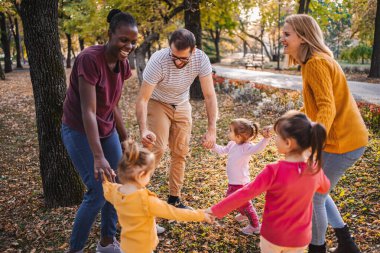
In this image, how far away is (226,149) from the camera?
12.6 ft

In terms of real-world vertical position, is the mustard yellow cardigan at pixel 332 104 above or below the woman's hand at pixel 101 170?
above

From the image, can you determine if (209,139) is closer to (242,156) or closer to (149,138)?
(242,156)

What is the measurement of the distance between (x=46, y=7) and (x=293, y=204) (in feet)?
11.3

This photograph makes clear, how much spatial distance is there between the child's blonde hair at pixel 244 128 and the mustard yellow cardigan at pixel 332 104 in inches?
32.6

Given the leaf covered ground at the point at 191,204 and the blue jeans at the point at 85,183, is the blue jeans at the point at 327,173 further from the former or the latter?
the blue jeans at the point at 85,183

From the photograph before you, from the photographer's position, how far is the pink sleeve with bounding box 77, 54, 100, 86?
8.65 ft

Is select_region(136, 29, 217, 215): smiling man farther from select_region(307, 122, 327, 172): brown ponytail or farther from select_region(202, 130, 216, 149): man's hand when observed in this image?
select_region(307, 122, 327, 172): brown ponytail

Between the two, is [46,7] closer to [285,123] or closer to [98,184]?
[98,184]

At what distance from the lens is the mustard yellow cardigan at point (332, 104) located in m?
2.57

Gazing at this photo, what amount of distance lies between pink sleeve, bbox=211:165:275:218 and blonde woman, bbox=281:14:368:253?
0.67 m

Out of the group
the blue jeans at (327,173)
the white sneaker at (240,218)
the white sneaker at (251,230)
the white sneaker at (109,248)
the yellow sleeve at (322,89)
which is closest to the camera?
the yellow sleeve at (322,89)

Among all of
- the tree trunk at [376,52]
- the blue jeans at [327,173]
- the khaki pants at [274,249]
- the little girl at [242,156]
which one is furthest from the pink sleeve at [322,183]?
the tree trunk at [376,52]

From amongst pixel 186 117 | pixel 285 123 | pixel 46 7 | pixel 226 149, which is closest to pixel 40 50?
pixel 46 7

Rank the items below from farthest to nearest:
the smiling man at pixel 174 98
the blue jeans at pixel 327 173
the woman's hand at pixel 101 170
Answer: the smiling man at pixel 174 98
the blue jeans at pixel 327 173
the woman's hand at pixel 101 170
